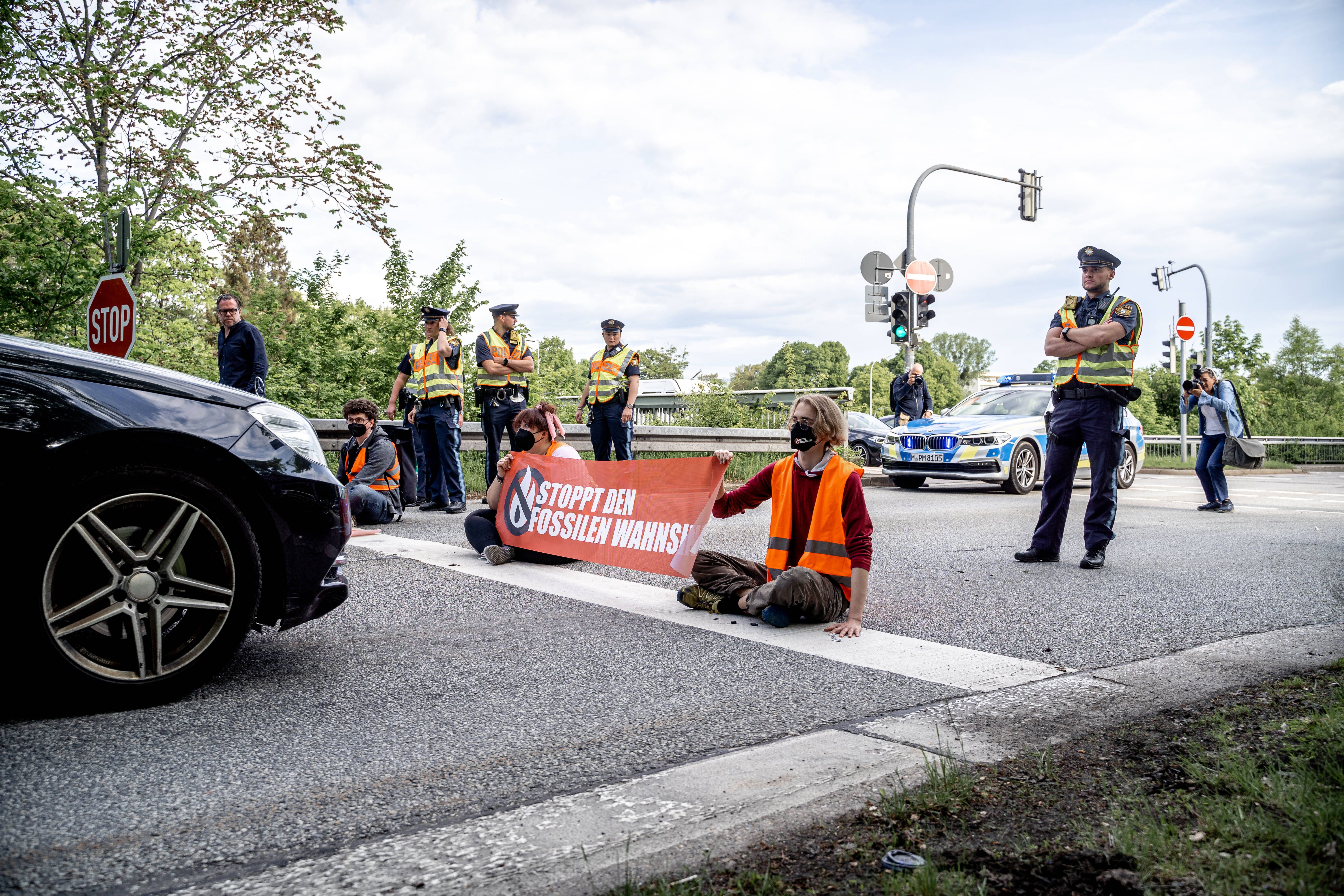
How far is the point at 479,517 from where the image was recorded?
24.2ft

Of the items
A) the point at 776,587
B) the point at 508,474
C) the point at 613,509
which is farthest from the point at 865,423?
the point at 776,587

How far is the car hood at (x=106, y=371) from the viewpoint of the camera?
3281 mm

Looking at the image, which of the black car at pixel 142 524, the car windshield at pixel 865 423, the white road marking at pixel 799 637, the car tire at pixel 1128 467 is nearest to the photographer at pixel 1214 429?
the car tire at pixel 1128 467

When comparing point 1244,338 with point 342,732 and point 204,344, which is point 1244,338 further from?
point 342,732

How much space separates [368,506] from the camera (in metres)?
9.30

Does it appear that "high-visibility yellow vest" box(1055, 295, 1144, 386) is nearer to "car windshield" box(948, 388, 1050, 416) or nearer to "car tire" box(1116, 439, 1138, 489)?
"car windshield" box(948, 388, 1050, 416)

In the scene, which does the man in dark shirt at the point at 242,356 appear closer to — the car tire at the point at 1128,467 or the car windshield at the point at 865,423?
the car tire at the point at 1128,467

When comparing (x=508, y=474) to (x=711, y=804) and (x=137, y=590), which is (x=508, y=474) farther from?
(x=711, y=804)

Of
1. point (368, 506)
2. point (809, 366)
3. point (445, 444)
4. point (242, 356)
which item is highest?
point (809, 366)

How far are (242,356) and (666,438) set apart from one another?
718cm

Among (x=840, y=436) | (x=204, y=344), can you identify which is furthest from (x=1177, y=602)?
(x=204, y=344)

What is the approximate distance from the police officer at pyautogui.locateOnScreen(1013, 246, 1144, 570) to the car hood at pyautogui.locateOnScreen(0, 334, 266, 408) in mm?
5551

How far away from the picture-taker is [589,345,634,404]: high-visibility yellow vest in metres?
11.5

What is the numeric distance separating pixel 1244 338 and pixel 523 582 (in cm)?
4810
